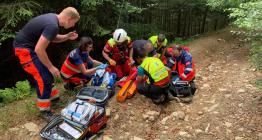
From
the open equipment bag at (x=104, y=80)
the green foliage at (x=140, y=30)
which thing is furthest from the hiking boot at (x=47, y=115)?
the green foliage at (x=140, y=30)

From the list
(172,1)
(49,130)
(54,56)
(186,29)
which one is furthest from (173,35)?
(49,130)

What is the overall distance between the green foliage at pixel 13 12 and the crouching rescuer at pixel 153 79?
3085mm

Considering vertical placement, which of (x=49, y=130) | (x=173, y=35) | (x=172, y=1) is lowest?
(x=173, y=35)

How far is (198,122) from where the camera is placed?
5.79m

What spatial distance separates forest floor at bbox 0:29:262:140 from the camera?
552cm

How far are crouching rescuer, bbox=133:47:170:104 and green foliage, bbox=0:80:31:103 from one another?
2.52 metres

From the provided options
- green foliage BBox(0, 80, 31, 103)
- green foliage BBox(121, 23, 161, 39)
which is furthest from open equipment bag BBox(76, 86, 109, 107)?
green foliage BBox(121, 23, 161, 39)

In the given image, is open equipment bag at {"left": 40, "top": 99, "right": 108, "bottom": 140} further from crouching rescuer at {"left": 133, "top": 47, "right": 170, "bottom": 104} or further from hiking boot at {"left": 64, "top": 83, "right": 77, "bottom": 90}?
hiking boot at {"left": 64, "top": 83, "right": 77, "bottom": 90}

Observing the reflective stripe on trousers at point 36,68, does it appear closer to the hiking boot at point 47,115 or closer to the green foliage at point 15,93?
the hiking boot at point 47,115

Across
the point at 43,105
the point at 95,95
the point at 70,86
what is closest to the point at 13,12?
the point at 70,86

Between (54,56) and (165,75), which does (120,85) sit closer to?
(165,75)

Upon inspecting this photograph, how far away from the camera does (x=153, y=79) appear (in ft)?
20.9

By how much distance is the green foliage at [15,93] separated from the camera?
22.6 feet

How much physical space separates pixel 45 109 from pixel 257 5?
3962mm
